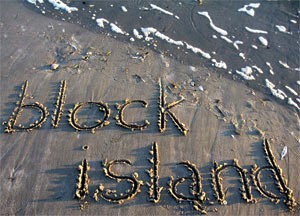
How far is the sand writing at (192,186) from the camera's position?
4.25 m

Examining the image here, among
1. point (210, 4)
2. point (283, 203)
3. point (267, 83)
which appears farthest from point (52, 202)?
point (210, 4)

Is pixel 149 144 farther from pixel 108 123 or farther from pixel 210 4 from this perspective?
pixel 210 4

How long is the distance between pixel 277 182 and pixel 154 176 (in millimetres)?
1441

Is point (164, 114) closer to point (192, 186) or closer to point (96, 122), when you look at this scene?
point (96, 122)

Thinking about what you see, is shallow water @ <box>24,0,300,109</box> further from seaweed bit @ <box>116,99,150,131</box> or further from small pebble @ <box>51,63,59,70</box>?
seaweed bit @ <box>116,99,150,131</box>

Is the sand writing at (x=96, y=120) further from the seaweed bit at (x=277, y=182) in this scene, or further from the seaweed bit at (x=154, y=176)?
the seaweed bit at (x=277, y=182)

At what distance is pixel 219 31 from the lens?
6.54 metres

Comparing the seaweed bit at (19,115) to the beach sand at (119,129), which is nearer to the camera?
the beach sand at (119,129)

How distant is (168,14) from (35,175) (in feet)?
12.5

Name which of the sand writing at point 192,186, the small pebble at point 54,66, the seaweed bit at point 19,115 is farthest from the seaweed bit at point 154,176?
the small pebble at point 54,66

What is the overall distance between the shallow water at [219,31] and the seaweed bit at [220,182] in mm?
1509

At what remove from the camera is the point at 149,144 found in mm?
4770

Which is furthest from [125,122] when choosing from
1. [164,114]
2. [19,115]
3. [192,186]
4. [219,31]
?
[219,31]

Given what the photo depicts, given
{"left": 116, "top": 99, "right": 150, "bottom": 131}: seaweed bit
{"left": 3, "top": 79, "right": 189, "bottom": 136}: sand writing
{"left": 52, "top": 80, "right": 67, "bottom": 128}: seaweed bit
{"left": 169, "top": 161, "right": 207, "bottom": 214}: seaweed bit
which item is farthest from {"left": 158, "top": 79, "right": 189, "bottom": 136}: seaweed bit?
{"left": 52, "top": 80, "right": 67, "bottom": 128}: seaweed bit
